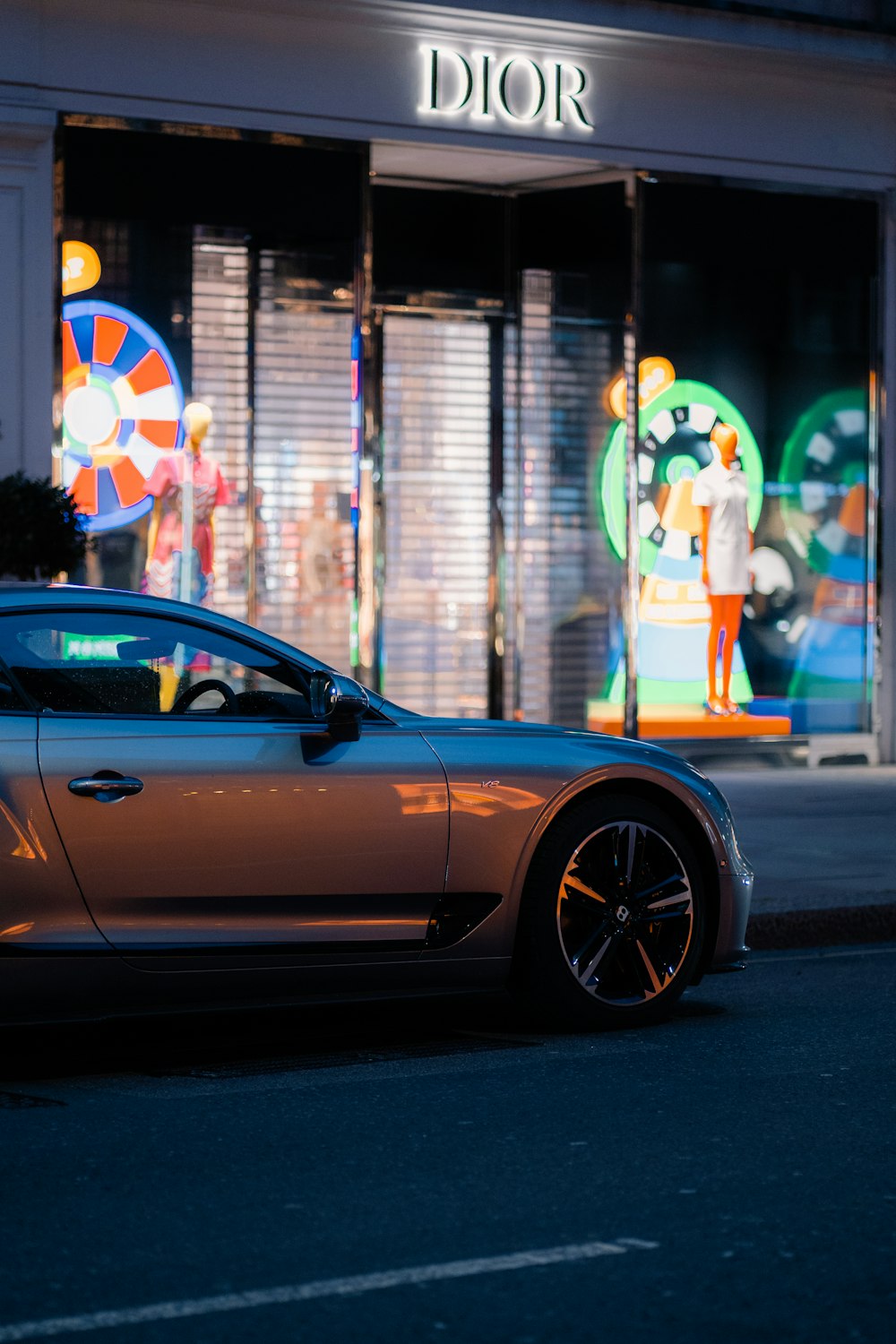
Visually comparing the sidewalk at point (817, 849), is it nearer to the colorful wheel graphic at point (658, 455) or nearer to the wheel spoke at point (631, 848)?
the colorful wheel graphic at point (658, 455)

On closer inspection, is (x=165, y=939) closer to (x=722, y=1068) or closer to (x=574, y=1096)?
(x=574, y=1096)

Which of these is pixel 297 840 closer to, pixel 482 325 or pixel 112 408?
pixel 112 408

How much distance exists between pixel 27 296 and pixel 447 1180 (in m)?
9.68

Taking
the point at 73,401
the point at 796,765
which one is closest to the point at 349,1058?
the point at 73,401

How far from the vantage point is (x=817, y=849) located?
36.7ft

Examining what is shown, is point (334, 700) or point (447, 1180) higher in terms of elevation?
point (334, 700)

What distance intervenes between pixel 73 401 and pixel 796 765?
20.9ft

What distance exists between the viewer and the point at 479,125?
48.6 feet

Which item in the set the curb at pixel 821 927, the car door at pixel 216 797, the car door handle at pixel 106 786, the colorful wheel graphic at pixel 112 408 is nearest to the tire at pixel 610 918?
the car door at pixel 216 797

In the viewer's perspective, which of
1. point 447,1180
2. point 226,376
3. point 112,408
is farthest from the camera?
point 226,376

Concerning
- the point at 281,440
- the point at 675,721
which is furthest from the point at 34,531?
the point at 675,721

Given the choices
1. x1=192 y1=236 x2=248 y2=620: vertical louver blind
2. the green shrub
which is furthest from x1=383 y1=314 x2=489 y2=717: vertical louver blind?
the green shrub

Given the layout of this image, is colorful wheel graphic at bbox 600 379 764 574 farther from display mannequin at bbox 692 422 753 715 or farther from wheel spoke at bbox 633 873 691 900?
wheel spoke at bbox 633 873 691 900

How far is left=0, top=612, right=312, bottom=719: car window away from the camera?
20.2 ft
